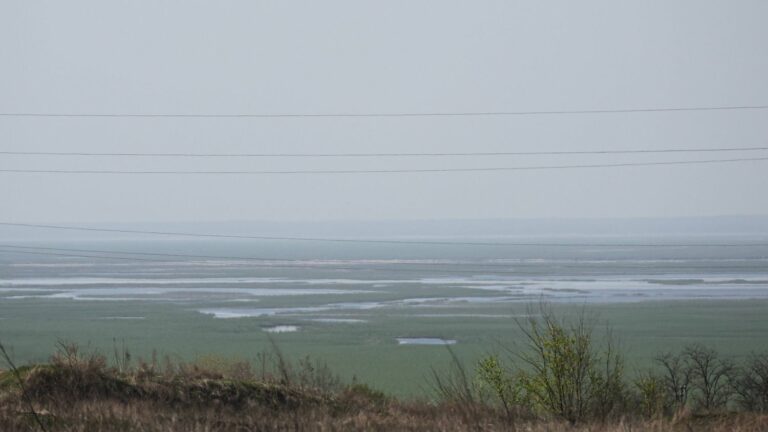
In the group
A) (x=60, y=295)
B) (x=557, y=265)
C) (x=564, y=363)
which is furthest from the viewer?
(x=557, y=265)

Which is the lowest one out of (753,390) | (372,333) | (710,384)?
(710,384)

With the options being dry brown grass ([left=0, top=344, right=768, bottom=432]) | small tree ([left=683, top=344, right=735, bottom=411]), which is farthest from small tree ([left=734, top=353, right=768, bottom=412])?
dry brown grass ([left=0, top=344, right=768, bottom=432])

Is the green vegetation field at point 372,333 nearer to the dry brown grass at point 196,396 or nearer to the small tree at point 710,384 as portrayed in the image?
the small tree at point 710,384

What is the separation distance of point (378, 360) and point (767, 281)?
62.2 metres

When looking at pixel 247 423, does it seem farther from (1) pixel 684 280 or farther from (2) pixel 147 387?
(1) pixel 684 280

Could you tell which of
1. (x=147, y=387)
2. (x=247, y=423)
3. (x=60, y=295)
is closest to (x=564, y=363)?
(x=147, y=387)

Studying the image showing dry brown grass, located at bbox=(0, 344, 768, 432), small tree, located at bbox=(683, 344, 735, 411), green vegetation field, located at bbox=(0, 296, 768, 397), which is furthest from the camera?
green vegetation field, located at bbox=(0, 296, 768, 397)

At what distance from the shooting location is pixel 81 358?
744 inches

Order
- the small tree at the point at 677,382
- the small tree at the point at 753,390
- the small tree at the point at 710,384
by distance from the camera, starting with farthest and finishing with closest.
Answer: the small tree at the point at 710,384 → the small tree at the point at 677,382 → the small tree at the point at 753,390

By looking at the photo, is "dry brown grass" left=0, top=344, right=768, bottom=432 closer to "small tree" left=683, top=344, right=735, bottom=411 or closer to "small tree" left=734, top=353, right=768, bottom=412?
"small tree" left=734, top=353, right=768, bottom=412

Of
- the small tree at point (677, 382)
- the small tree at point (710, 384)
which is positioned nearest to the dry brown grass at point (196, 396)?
the small tree at point (677, 382)

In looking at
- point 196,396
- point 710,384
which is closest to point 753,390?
point 710,384

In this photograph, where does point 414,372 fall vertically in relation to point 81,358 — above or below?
below

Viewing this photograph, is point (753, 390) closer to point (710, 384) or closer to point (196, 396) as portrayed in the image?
point (710, 384)
